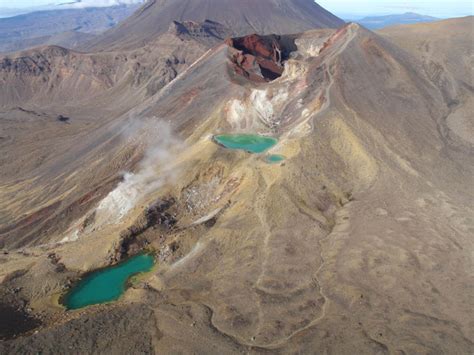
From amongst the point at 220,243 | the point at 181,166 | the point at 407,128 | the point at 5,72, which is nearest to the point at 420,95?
the point at 407,128

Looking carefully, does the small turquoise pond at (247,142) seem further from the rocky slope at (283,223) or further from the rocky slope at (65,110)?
the rocky slope at (65,110)

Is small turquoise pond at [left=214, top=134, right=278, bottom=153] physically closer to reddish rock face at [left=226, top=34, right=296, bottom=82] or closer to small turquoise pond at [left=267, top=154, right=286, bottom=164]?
small turquoise pond at [left=267, top=154, right=286, bottom=164]

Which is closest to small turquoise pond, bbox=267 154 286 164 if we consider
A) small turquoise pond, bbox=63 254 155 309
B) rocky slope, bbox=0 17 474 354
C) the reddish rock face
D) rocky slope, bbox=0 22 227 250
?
rocky slope, bbox=0 17 474 354

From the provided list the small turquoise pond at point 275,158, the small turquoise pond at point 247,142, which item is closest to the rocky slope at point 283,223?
the small turquoise pond at point 275,158

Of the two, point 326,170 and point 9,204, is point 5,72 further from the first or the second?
point 326,170

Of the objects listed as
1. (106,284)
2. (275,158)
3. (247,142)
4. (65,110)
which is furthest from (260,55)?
(65,110)
